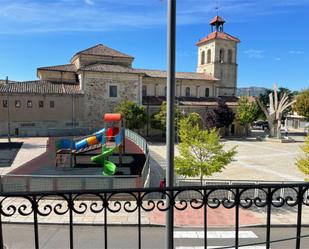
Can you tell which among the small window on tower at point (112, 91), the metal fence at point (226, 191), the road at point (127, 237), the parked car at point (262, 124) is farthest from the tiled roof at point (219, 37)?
the road at point (127, 237)

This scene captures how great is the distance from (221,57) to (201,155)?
42134 millimetres

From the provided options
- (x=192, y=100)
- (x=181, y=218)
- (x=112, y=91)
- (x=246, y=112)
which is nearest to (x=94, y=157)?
(x=181, y=218)

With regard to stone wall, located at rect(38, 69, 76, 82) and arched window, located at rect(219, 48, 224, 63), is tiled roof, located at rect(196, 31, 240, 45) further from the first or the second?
→ stone wall, located at rect(38, 69, 76, 82)

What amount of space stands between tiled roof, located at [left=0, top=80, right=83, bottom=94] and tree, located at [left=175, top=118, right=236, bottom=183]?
25731 millimetres

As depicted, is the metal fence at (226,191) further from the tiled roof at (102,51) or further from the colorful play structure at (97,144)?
the tiled roof at (102,51)

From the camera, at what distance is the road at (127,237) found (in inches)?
374

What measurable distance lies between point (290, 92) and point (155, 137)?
39.7 m

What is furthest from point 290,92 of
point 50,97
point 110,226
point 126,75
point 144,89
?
point 110,226

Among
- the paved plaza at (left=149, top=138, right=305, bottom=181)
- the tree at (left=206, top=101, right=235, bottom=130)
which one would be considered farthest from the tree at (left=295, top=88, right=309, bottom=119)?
the paved plaza at (left=149, top=138, right=305, bottom=181)

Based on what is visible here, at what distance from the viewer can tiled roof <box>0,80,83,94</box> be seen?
35.8 metres

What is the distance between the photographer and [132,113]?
3778cm

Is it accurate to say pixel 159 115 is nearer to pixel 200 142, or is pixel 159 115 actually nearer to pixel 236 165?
pixel 236 165

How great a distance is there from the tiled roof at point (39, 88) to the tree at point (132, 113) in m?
5.86

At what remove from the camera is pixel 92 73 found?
128 feet
